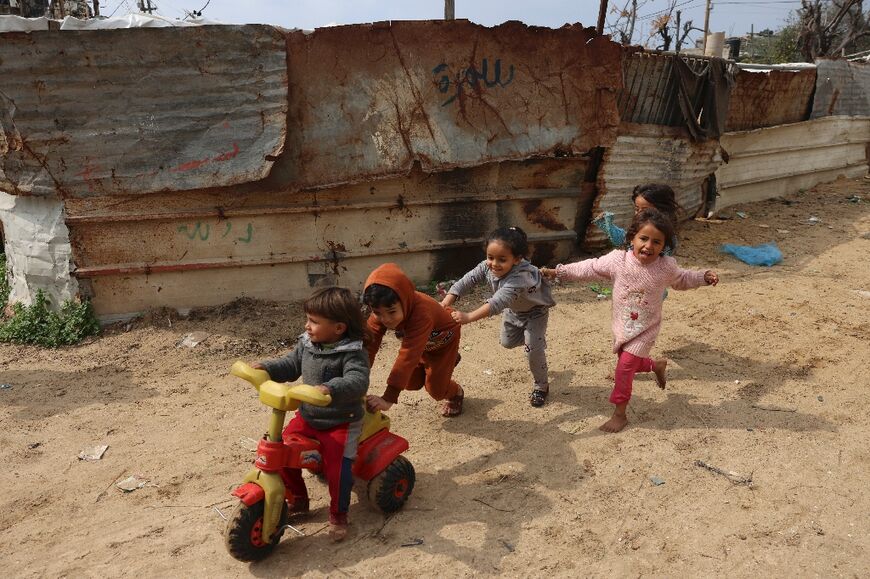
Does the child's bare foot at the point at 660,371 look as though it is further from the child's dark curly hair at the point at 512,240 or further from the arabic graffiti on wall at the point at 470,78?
the arabic graffiti on wall at the point at 470,78

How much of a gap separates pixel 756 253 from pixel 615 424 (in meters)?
4.26

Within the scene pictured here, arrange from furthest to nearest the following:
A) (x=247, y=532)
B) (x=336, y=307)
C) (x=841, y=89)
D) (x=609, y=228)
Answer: (x=841, y=89) → (x=609, y=228) → (x=336, y=307) → (x=247, y=532)

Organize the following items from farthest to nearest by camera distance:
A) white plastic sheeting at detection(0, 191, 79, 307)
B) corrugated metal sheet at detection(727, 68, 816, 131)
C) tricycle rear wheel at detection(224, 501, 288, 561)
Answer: corrugated metal sheet at detection(727, 68, 816, 131), white plastic sheeting at detection(0, 191, 79, 307), tricycle rear wheel at detection(224, 501, 288, 561)

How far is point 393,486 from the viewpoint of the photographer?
299 cm

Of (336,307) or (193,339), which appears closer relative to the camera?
(336,307)

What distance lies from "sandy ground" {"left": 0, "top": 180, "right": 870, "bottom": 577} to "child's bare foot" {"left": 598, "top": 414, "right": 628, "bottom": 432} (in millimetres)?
89

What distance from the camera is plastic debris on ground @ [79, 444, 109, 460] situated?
12.2 feet

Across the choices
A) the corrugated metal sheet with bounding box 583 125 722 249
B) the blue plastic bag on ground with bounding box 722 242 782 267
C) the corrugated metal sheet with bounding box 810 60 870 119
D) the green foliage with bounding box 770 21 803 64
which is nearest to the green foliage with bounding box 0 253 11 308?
the corrugated metal sheet with bounding box 583 125 722 249

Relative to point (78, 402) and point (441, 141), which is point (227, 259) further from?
point (441, 141)

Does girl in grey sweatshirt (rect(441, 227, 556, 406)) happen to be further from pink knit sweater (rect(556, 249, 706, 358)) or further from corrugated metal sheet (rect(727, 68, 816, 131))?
corrugated metal sheet (rect(727, 68, 816, 131))

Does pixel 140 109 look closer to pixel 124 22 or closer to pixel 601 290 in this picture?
pixel 124 22

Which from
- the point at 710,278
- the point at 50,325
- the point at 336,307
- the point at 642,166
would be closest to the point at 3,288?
the point at 50,325

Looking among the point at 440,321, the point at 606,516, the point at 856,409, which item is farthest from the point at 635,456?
the point at 856,409

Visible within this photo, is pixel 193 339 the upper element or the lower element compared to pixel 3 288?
lower
